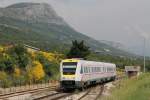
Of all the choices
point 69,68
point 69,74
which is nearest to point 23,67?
point 69,68

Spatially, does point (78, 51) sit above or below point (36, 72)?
above

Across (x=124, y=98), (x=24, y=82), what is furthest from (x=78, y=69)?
(x=124, y=98)

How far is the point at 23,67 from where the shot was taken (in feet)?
210

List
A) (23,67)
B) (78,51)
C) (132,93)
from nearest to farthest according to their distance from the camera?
(132,93) < (23,67) < (78,51)

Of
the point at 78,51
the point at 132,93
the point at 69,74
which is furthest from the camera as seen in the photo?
the point at 78,51

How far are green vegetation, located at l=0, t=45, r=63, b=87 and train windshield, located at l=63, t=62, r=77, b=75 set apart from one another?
1049cm

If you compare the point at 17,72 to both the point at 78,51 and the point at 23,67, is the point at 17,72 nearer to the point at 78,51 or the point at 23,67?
the point at 23,67

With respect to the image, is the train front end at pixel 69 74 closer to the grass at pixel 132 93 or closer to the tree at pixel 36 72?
the grass at pixel 132 93

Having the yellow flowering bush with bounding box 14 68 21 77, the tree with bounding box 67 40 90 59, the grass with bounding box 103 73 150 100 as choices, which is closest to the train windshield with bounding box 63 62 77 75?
the grass with bounding box 103 73 150 100

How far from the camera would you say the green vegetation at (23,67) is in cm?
5651

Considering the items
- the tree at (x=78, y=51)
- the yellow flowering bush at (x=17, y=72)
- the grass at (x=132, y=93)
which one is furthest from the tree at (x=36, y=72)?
the grass at (x=132, y=93)

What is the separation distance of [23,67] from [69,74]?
919 inches

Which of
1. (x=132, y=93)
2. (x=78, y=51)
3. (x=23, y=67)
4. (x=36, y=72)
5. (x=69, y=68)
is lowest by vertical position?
(x=132, y=93)

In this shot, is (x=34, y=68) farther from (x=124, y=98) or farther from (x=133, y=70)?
(x=124, y=98)
